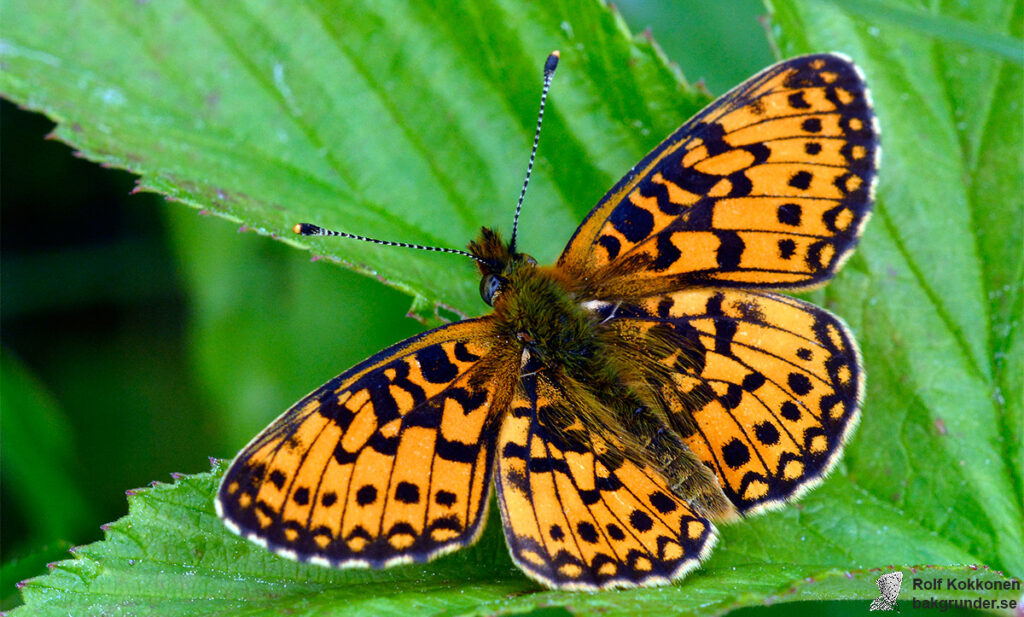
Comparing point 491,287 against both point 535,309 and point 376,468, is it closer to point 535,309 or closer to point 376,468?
point 535,309

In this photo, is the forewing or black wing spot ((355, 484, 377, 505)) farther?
the forewing

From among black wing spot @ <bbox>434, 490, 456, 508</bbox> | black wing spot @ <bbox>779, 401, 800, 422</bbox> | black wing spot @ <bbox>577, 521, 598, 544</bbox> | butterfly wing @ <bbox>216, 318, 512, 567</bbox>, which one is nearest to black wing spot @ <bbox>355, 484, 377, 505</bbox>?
butterfly wing @ <bbox>216, 318, 512, 567</bbox>

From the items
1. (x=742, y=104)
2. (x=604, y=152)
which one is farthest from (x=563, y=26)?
(x=742, y=104)

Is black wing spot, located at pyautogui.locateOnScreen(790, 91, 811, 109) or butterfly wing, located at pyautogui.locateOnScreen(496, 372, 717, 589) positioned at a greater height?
black wing spot, located at pyautogui.locateOnScreen(790, 91, 811, 109)

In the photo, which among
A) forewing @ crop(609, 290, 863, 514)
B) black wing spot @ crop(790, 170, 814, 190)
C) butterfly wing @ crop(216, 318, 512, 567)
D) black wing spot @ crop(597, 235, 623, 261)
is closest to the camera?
butterfly wing @ crop(216, 318, 512, 567)

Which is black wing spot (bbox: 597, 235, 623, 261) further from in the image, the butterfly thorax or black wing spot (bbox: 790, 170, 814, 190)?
black wing spot (bbox: 790, 170, 814, 190)

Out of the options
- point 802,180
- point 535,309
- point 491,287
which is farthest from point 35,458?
point 802,180
